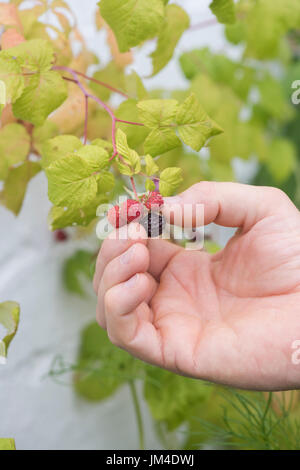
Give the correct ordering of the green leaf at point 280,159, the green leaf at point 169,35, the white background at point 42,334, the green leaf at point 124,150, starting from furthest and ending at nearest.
A: the green leaf at point 280,159 < the white background at point 42,334 < the green leaf at point 169,35 < the green leaf at point 124,150

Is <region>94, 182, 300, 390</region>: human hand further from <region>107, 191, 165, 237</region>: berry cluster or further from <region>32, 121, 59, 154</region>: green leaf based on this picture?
<region>32, 121, 59, 154</region>: green leaf

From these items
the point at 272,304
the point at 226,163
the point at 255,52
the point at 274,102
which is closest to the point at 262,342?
the point at 272,304

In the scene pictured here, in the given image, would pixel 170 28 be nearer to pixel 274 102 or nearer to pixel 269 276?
pixel 269 276

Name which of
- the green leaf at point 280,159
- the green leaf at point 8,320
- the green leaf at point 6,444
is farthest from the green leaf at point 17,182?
the green leaf at point 280,159

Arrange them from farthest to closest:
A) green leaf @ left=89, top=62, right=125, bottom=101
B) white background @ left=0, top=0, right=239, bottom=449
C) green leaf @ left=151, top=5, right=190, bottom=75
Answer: white background @ left=0, top=0, right=239, bottom=449, green leaf @ left=89, top=62, right=125, bottom=101, green leaf @ left=151, top=5, right=190, bottom=75

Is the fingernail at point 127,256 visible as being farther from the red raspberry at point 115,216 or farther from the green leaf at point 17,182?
the green leaf at point 17,182

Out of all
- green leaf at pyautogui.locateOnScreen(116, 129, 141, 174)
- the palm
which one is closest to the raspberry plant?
green leaf at pyautogui.locateOnScreen(116, 129, 141, 174)
